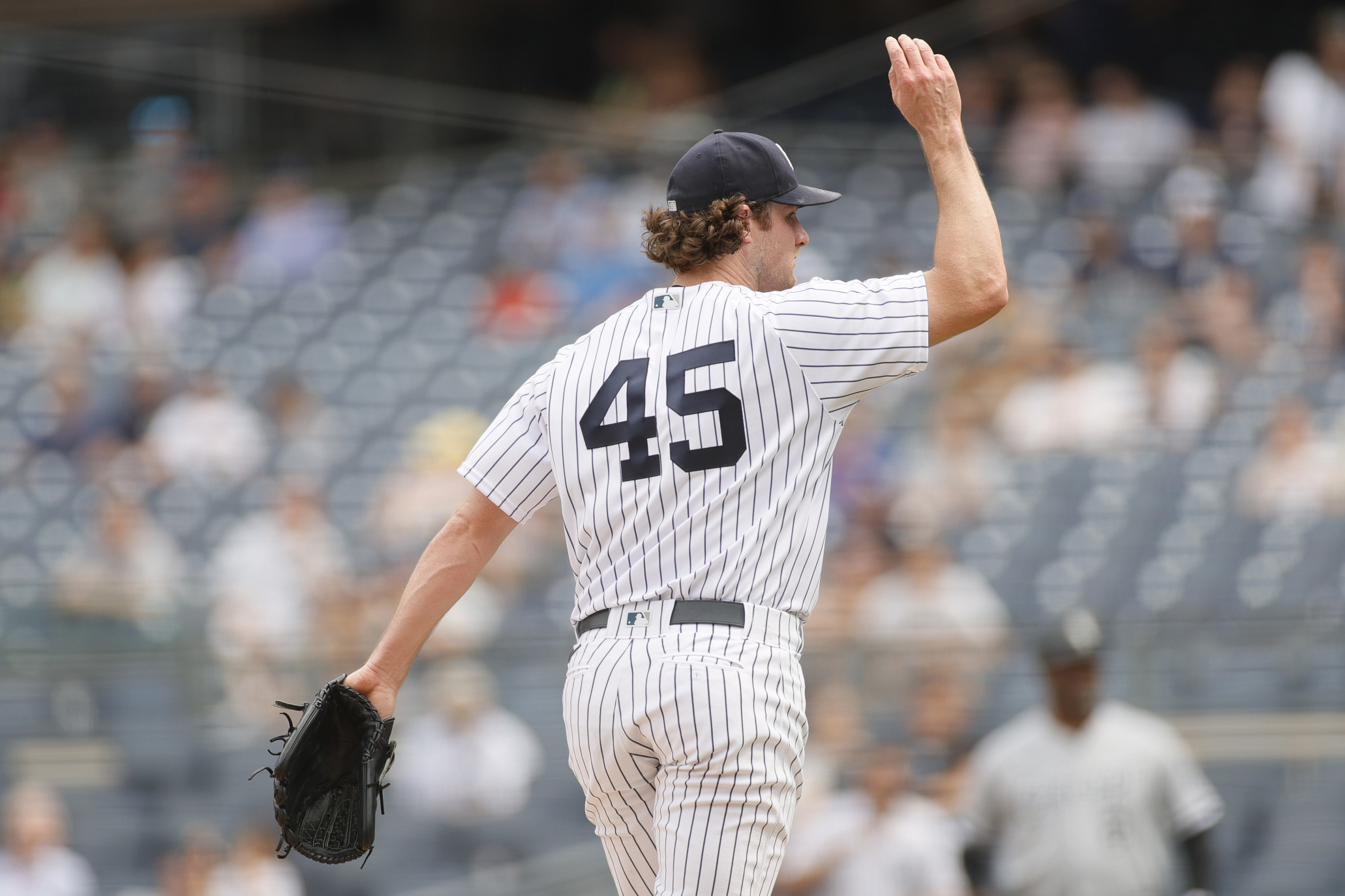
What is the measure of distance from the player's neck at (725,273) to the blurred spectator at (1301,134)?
6.78 m

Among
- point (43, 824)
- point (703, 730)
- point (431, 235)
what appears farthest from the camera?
point (431, 235)

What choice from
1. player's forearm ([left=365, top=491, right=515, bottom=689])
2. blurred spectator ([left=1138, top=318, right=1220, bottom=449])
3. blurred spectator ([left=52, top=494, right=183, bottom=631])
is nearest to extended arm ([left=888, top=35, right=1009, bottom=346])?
player's forearm ([left=365, top=491, right=515, bottom=689])

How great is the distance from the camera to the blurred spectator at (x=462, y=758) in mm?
6273

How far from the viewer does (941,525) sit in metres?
7.25

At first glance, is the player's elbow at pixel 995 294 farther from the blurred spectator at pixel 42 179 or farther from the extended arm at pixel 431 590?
the blurred spectator at pixel 42 179

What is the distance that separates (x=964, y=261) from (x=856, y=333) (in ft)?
0.63

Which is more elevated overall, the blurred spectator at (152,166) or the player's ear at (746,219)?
the blurred spectator at (152,166)

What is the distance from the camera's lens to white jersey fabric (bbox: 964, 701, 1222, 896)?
4.88 meters

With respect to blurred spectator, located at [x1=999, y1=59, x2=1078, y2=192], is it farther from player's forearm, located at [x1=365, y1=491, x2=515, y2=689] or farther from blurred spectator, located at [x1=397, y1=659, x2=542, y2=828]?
player's forearm, located at [x1=365, y1=491, x2=515, y2=689]

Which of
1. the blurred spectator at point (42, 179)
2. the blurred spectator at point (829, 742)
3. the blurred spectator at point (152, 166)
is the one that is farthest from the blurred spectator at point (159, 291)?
the blurred spectator at point (829, 742)

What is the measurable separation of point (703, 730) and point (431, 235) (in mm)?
8649

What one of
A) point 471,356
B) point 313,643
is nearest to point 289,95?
point 471,356

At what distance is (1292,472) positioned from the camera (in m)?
7.27

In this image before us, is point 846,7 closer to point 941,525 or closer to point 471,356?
point 471,356
